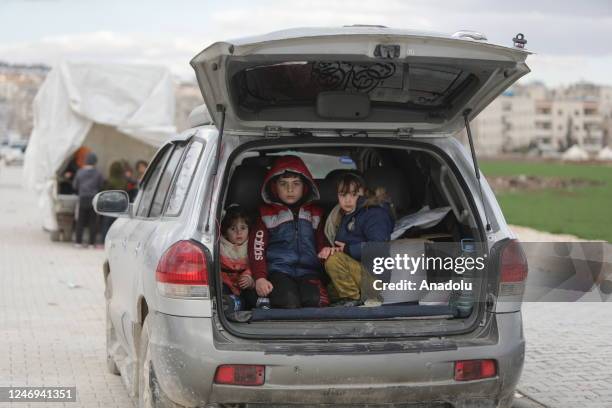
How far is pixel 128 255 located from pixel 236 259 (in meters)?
0.83

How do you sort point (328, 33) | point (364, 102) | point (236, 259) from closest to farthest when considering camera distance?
point (328, 33)
point (364, 102)
point (236, 259)

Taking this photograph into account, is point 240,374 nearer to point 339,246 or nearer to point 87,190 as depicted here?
point 339,246

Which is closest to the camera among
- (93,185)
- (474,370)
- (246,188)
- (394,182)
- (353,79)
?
(474,370)

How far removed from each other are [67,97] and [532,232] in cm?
1037

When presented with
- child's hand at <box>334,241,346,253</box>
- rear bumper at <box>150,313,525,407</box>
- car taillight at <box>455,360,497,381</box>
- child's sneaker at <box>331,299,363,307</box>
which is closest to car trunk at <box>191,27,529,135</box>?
child's hand at <box>334,241,346,253</box>

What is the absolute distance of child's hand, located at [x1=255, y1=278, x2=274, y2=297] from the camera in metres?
6.23

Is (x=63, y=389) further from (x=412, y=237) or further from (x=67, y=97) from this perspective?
(x=67, y=97)

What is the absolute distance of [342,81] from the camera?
5.98 meters

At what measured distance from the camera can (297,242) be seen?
257 inches

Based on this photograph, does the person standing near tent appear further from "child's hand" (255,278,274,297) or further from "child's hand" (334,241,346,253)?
"child's hand" (255,278,274,297)

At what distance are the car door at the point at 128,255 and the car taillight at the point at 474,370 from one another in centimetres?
200

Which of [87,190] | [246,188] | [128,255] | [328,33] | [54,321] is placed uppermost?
[328,33]

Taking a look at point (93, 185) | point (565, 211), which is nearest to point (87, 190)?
point (93, 185)

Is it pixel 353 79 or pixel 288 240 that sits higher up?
pixel 353 79
